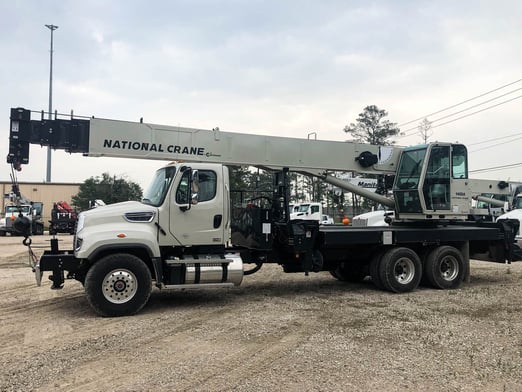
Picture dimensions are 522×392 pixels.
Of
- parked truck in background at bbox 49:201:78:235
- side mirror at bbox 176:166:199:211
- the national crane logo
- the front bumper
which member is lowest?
the front bumper

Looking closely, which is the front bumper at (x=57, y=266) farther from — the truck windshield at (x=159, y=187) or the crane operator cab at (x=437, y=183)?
the crane operator cab at (x=437, y=183)

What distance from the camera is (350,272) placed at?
11133 mm

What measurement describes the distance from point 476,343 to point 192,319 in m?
4.20

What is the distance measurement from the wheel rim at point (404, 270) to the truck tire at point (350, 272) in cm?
101

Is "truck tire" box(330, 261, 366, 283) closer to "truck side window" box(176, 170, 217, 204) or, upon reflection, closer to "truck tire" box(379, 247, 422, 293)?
"truck tire" box(379, 247, 422, 293)

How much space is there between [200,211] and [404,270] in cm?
484

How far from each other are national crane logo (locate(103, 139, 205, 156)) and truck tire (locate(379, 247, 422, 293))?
4557 mm

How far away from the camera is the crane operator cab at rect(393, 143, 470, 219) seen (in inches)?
406

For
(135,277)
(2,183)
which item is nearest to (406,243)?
(135,277)

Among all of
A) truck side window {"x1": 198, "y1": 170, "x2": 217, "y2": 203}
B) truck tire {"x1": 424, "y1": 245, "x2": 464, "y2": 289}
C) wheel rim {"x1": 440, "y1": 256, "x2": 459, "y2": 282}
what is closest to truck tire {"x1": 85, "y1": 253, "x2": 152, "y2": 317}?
truck side window {"x1": 198, "y1": 170, "x2": 217, "y2": 203}

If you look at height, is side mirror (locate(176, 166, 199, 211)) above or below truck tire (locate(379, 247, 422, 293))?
above

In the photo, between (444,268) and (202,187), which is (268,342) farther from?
→ (444,268)

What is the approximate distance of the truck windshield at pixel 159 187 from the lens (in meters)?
8.16

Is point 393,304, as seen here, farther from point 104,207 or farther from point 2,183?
point 2,183
